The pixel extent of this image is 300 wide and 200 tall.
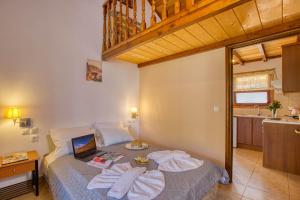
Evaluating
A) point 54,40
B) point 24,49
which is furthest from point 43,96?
point 54,40

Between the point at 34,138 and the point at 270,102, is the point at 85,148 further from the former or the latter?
the point at 270,102

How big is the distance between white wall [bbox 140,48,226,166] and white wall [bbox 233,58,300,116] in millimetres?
2614

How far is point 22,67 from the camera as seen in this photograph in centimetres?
228

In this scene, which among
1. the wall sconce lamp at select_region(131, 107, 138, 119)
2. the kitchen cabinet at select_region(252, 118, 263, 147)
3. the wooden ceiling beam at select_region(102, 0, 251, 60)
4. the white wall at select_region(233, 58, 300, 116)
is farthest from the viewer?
the kitchen cabinet at select_region(252, 118, 263, 147)

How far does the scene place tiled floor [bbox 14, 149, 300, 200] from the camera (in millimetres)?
2104

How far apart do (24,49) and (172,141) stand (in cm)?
300

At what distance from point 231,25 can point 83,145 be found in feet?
8.65

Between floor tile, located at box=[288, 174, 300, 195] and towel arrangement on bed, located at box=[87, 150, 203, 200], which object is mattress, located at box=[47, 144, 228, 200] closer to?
towel arrangement on bed, located at box=[87, 150, 203, 200]

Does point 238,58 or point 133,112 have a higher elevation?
point 238,58

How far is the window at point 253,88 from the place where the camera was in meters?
4.39

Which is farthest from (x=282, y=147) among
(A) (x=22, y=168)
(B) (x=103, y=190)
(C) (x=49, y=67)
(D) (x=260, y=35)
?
(C) (x=49, y=67)

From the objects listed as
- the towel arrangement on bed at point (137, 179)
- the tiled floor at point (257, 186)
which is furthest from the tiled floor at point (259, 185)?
the towel arrangement on bed at point (137, 179)

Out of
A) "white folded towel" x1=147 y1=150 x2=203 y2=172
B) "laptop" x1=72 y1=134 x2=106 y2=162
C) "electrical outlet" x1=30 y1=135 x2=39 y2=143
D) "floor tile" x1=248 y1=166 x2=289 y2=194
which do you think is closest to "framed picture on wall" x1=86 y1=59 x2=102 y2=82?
"laptop" x1=72 y1=134 x2=106 y2=162

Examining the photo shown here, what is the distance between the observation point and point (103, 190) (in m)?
1.35
